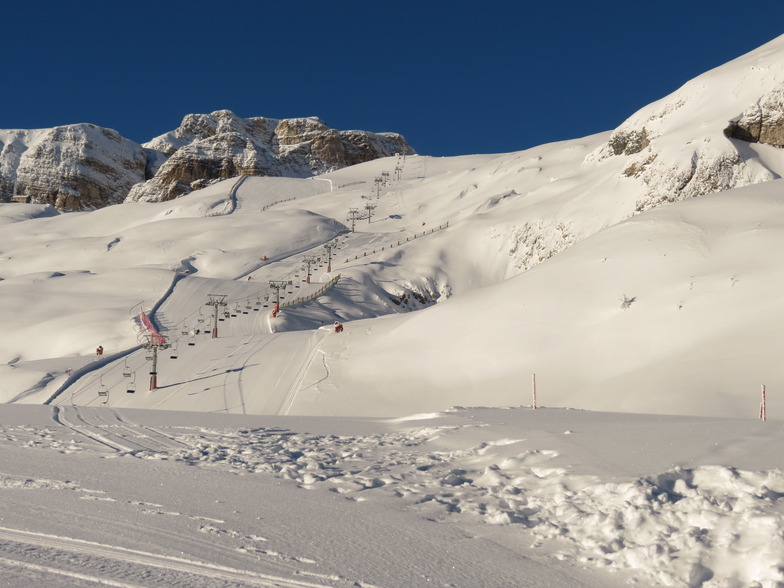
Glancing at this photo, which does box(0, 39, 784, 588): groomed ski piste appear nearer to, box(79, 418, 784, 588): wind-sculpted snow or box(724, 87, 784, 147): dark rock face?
box(79, 418, 784, 588): wind-sculpted snow

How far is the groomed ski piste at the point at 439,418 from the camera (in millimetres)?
5828

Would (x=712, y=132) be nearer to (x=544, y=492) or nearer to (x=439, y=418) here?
(x=439, y=418)

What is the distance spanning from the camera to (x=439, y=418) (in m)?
13.1

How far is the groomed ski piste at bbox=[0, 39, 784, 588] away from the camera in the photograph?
583cm

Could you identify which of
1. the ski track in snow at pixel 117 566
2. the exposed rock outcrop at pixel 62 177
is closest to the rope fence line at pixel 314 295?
the ski track in snow at pixel 117 566

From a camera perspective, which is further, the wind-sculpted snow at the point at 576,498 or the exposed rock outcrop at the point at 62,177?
the exposed rock outcrop at the point at 62,177

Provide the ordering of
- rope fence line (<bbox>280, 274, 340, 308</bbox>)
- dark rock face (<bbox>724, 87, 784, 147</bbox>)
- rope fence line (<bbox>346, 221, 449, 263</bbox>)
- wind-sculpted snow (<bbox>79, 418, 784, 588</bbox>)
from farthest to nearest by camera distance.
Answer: rope fence line (<bbox>346, 221, 449, 263</bbox>), dark rock face (<bbox>724, 87, 784, 147</bbox>), rope fence line (<bbox>280, 274, 340, 308</bbox>), wind-sculpted snow (<bbox>79, 418, 784, 588</bbox>)

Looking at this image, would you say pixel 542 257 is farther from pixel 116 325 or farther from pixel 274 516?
pixel 274 516

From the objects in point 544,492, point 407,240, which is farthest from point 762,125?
point 544,492

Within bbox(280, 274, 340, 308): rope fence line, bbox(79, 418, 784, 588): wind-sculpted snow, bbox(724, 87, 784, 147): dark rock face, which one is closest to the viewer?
bbox(79, 418, 784, 588): wind-sculpted snow

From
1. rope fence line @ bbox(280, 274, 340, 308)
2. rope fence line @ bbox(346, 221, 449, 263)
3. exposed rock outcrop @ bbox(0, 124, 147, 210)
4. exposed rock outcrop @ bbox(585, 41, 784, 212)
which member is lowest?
rope fence line @ bbox(280, 274, 340, 308)

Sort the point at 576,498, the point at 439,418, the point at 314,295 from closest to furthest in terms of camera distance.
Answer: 1. the point at 576,498
2. the point at 439,418
3. the point at 314,295

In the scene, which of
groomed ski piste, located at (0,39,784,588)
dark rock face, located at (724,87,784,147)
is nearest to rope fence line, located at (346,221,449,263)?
groomed ski piste, located at (0,39,784,588)

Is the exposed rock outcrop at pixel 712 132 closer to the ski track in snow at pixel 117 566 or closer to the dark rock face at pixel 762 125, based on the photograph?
the dark rock face at pixel 762 125
